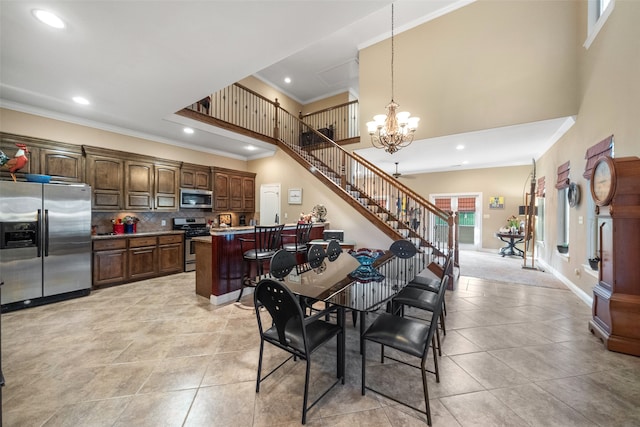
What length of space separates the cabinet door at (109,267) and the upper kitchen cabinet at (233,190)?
2156 millimetres

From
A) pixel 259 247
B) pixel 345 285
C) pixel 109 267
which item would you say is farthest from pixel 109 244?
pixel 345 285

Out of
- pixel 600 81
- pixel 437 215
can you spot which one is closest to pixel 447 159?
pixel 437 215

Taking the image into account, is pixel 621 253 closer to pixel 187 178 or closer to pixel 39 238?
pixel 187 178

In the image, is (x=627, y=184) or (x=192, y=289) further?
(x=192, y=289)

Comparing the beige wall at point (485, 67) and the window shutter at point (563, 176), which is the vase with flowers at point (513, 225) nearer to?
the window shutter at point (563, 176)

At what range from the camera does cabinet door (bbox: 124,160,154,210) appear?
4.69m

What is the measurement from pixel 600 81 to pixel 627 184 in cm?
190

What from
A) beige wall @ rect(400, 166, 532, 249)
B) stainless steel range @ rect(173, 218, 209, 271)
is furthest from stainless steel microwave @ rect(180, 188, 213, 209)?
beige wall @ rect(400, 166, 532, 249)

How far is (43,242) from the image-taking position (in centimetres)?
352

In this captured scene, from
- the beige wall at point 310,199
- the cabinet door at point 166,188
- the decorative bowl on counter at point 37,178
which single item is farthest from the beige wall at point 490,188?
the decorative bowl on counter at point 37,178

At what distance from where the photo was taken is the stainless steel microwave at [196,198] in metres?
5.50

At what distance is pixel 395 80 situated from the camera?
18.0 ft

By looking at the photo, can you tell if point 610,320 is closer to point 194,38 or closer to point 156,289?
point 194,38

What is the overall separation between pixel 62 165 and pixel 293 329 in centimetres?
482
